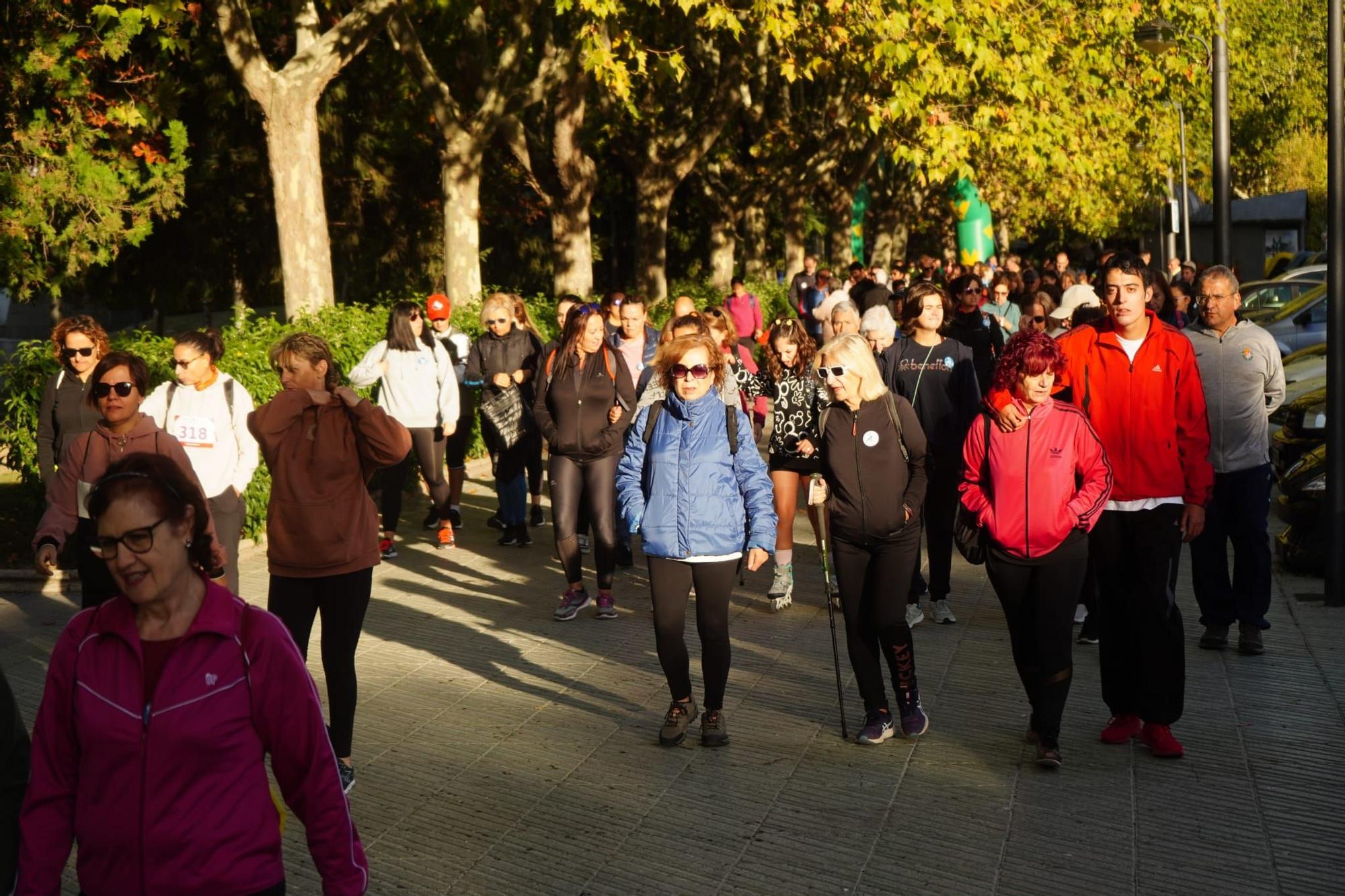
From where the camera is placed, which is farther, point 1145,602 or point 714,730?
point 714,730

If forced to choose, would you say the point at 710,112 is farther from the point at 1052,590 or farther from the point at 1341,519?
the point at 1052,590

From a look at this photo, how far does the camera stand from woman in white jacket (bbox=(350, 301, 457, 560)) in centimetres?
1130

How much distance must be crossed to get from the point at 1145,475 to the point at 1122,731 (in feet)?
3.59

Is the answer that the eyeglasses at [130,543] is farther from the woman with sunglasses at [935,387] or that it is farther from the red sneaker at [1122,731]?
the woman with sunglasses at [935,387]

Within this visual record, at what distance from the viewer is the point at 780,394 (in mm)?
8789

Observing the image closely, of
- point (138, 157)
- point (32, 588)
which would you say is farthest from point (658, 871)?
point (138, 157)

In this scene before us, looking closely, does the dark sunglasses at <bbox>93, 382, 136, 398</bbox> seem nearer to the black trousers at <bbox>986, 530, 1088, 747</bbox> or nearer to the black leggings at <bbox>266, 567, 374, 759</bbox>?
the black leggings at <bbox>266, 567, 374, 759</bbox>

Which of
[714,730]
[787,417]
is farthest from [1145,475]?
[787,417]

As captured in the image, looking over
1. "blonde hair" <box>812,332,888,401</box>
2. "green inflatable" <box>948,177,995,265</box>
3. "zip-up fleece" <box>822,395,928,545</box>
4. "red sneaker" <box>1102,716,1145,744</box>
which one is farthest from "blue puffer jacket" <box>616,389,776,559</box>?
"green inflatable" <box>948,177,995,265</box>

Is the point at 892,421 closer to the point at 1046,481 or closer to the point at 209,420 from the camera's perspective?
the point at 1046,481

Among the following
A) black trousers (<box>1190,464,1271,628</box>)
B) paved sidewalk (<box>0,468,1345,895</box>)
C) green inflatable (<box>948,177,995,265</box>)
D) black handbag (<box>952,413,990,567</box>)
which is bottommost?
paved sidewalk (<box>0,468,1345,895</box>)

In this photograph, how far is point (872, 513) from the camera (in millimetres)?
6602

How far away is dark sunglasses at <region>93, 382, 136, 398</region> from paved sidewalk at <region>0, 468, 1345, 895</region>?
70.3 inches

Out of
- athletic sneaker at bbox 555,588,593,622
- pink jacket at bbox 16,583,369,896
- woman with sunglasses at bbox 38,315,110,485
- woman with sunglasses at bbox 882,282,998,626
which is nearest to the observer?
pink jacket at bbox 16,583,369,896
